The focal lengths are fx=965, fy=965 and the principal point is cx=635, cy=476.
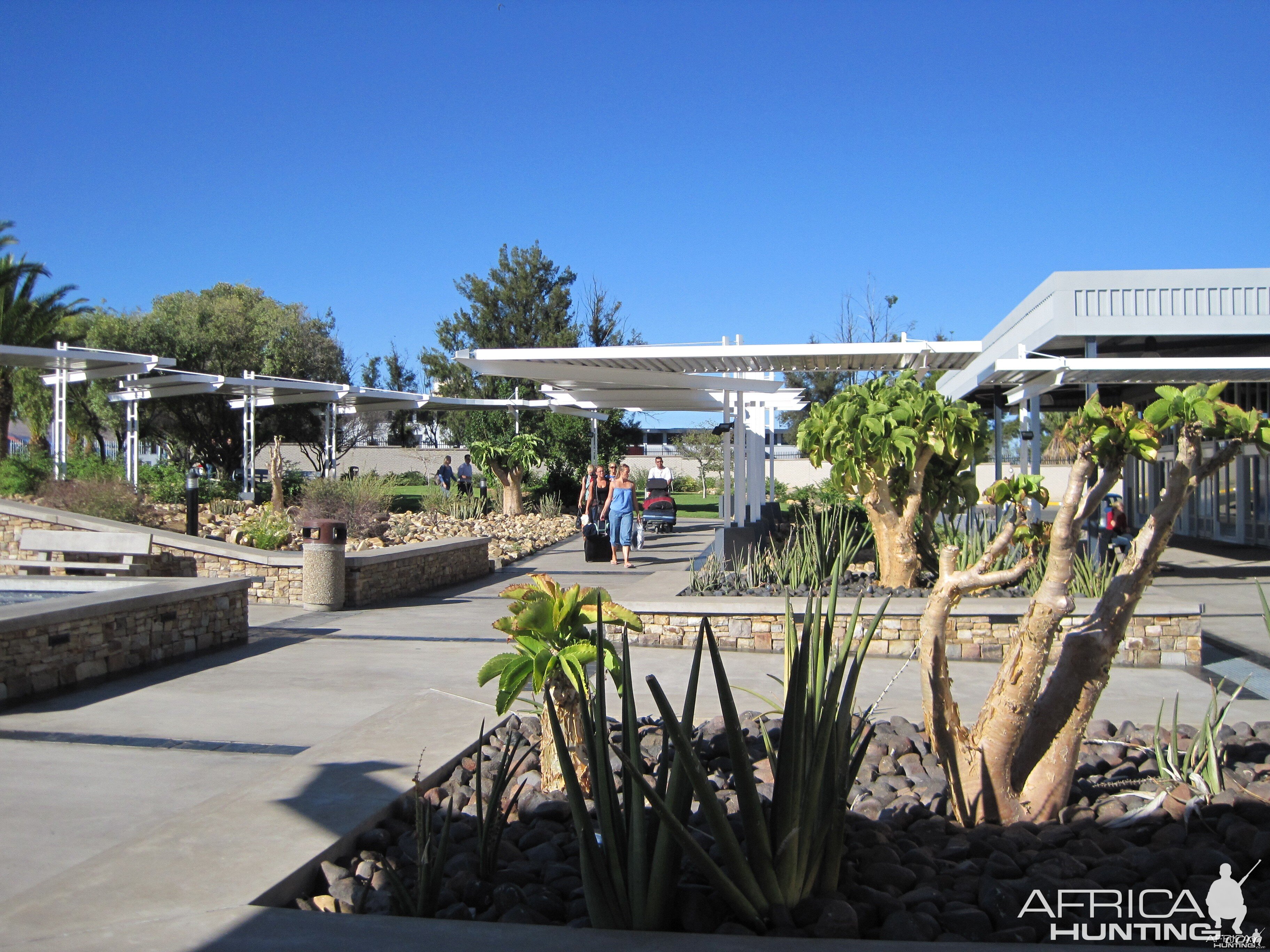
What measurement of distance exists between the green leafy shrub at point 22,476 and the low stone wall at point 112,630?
371 inches

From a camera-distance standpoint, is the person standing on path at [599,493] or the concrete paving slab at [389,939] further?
the person standing on path at [599,493]

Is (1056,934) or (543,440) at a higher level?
(543,440)

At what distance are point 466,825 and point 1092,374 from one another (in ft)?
38.6

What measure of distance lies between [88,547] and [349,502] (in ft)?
19.7

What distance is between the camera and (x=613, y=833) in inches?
112

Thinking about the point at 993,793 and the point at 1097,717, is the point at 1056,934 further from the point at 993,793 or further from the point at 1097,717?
the point at 1097,717

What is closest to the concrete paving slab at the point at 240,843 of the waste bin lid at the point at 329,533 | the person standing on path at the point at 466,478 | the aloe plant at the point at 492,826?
the aloe plant at the point at 492,826

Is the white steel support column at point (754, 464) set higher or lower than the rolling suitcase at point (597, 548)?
higher

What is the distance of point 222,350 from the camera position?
1447 inches

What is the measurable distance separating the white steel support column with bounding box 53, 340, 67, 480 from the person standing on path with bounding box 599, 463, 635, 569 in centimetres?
1012

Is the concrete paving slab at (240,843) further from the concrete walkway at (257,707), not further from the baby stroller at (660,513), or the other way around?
the baby stroller at (660,513)

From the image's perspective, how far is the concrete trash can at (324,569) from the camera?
10461mm

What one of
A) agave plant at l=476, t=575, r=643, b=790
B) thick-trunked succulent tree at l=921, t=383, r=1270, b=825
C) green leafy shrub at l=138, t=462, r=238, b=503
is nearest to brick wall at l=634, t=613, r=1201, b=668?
agave plant at l=476, t=575, r=643, b=790

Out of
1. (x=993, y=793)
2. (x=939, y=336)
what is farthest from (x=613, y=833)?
(x=939, y=336)
